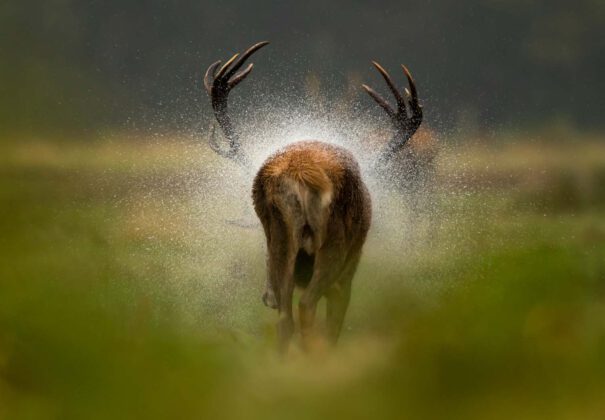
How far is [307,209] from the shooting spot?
4.62 m

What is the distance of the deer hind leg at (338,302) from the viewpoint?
5.25m

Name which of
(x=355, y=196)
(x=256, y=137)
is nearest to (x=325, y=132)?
(x=256, y=137)

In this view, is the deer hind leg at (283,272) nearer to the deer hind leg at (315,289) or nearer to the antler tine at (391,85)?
the deer hind leg at (315,289)

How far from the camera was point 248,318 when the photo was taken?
18.5 feet

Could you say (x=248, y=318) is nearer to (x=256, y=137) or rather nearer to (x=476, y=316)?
(x=256, y=137)

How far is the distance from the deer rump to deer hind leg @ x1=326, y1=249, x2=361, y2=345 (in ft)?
0.72

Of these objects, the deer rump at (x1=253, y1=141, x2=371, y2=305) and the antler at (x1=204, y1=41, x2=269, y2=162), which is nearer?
the deer rump at (x1=253, y1=141, x2=371, y2=305)

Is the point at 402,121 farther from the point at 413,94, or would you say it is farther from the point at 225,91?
the point at 225,91

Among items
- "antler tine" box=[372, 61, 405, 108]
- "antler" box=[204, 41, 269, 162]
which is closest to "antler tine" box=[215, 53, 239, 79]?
"antler" box=[204, 41, 269, 162]

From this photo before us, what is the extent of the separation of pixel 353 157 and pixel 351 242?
0.67 m

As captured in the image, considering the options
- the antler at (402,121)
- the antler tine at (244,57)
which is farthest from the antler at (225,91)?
the antler at (402,121)

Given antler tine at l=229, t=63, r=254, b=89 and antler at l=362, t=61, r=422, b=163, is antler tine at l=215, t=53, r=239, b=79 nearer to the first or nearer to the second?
antler tine at l=229, t=63, r=254, b=89

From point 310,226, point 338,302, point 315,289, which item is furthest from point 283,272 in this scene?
point 338,302

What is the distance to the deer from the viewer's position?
15.2ft
